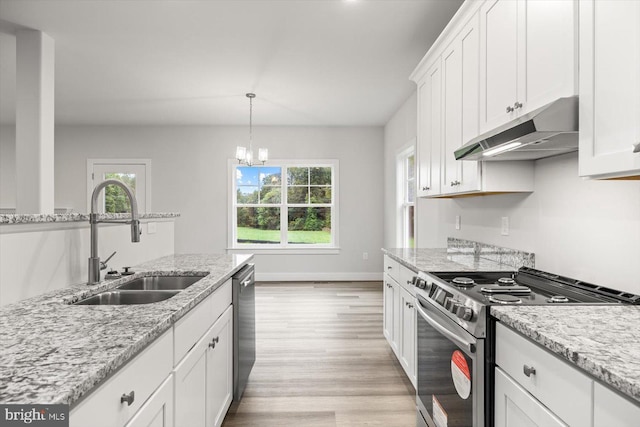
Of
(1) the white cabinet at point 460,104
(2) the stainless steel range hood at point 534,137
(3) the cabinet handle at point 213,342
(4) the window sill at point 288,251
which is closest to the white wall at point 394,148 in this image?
(4) the window sill at point 288,251

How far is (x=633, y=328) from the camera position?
1097 mm

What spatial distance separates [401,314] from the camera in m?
2.74

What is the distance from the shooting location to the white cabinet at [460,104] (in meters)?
2.22

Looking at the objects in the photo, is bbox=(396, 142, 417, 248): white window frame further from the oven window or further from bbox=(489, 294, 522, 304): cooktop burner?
bbox=(489, 294, 522, 304): cooktop burner

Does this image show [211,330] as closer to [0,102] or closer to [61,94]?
[61,94]

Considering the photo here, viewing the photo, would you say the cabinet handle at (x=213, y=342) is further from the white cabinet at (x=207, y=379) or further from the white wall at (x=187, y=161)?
the white wall at (x=187, y=161)

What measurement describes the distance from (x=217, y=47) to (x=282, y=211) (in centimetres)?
344

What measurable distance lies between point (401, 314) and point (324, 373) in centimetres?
75

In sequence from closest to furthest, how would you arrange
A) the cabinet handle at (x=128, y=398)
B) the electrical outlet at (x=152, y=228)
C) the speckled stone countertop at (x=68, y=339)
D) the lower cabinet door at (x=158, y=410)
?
the speckled stone countertop at (x=68, y=339)
the cabinet handle at (x=128, y=398)
the lower cabinet door at (x=158, y=410)
the electrical outlet at (x=152, y=228)

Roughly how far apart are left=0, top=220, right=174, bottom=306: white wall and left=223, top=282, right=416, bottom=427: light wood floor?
4.00 ft

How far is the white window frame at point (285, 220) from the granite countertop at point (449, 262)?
335 centimetres

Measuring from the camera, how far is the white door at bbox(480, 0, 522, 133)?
1788 mm

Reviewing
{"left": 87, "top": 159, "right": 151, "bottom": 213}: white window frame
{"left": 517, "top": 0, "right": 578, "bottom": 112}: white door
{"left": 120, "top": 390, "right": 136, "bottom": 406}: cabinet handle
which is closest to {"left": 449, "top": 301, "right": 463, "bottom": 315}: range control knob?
{"left": 517, "top": 0, "right": 578, "bottom": 112}: white door

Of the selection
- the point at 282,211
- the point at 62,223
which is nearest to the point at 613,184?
the point at 62,223
